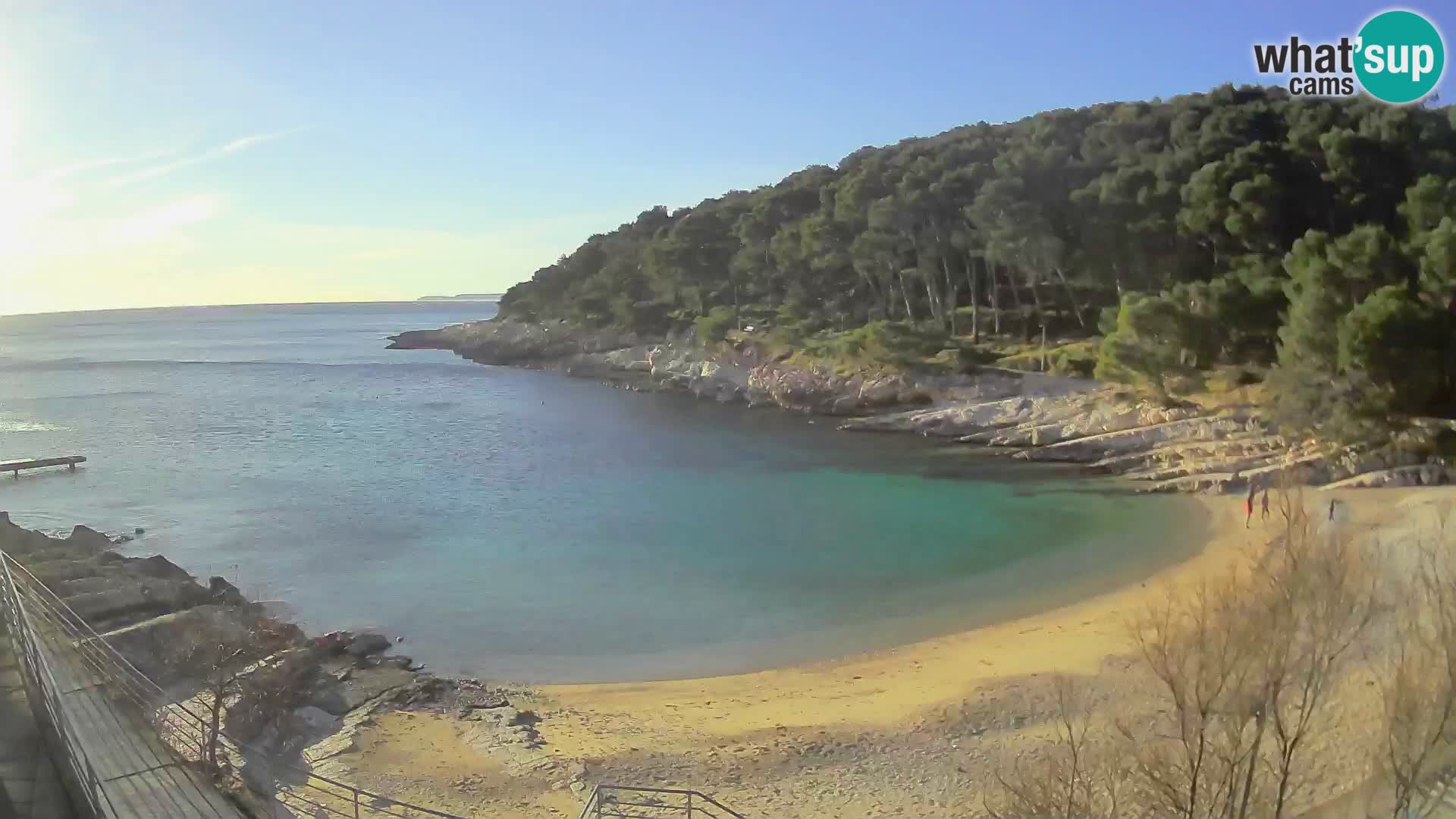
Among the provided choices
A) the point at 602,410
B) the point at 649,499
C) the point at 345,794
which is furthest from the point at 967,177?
the point at 345,794

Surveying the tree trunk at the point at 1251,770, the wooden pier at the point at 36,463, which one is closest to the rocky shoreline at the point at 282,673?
the tree trunk at the point at 1251,770

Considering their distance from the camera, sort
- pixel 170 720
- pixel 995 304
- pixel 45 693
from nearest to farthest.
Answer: pixel 45 693
pixel 170 720
pixel 995 304

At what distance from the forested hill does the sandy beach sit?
372 inches

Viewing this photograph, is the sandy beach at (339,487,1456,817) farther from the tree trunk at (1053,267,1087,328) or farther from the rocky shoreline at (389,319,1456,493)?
the tree trunk at (1053,267,1087,328)

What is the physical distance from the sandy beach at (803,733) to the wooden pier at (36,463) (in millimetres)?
25367

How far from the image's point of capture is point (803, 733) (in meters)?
10.1

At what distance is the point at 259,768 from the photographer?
26.6 ft

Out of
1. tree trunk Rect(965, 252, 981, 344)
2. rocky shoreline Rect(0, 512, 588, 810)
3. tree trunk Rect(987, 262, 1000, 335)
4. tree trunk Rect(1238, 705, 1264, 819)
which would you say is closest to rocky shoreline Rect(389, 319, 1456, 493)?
tree trunk Rect(965, 252, 981, 344)

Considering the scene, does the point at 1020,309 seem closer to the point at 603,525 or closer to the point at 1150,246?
the point at 1150,246

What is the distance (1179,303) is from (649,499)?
50.9 ft

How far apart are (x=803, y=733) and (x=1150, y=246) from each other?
27623 millimetres

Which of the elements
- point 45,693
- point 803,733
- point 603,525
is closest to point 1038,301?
point 603,525

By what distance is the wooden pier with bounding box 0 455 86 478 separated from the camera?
29.0 meters

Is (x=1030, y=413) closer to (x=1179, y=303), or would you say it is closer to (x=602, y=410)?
(x=1179, y=303)
